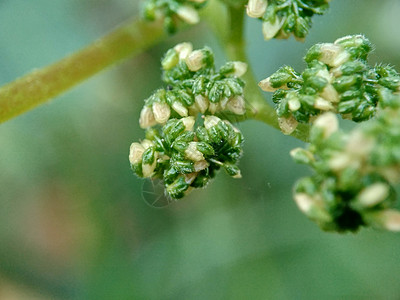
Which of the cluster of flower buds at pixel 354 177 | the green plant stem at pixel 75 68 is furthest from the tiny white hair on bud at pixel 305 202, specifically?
the green plant stem at pixel 75 68

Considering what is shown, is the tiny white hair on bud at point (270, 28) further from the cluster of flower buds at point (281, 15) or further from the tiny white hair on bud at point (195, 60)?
the tiny white hair on bud at point (195, 60)

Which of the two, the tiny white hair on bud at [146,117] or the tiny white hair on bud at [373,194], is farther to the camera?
the tiny white hair on bud at [146,117]

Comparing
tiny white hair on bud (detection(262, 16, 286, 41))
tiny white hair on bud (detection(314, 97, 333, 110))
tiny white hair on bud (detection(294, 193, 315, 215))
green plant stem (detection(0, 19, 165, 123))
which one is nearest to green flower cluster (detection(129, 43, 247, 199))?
tiny white hair on bud (detection(262, 16, 286, 41))

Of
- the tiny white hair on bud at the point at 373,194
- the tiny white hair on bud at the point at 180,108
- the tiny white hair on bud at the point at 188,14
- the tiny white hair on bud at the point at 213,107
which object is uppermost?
the tiny white hair on bud at the point at 188,14

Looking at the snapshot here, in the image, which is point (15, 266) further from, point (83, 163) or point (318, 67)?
point (318, 67)

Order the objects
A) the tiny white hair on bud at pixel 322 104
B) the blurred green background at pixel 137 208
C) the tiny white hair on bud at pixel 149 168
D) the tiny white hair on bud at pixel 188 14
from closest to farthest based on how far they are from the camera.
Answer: the tiny white hair on bud at pixel 322 104 → the tiny white hair on bud at pixel 149 168 → the tiny white hair on bud at pixel 188 14 → the blurred green background at pixel 137 208

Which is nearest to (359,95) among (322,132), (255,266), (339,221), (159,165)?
(322,132)

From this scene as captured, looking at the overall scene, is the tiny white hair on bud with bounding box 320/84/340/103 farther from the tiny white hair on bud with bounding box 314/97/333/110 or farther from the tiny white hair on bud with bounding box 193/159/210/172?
the tiny white hair on bud with bounding box 193/159/210/172
